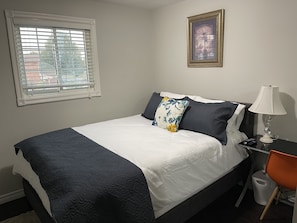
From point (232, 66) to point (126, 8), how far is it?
5.69 feet

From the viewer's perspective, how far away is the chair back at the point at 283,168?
1.71 meters

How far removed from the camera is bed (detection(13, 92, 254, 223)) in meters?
1.40

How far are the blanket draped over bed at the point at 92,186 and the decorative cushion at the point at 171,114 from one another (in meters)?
0.85

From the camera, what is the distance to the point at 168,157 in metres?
1.78

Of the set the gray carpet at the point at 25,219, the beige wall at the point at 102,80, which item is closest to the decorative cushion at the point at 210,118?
the beige wall at the point at 102,80

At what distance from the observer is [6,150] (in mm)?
2480

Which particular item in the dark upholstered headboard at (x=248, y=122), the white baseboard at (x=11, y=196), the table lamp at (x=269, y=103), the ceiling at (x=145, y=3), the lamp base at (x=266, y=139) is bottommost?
the white baseboard at (x=11, y=196)

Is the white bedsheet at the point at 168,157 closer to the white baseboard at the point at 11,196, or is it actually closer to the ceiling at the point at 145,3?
the white baseboard at the point at 11,196

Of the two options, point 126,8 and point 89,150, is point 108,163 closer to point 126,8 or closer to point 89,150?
point 89,150

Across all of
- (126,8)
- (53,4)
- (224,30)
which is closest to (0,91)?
(53,4)

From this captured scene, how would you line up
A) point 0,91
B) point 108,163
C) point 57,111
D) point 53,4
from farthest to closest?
point 57,111
point 53,4
point 0,91
point 108,163

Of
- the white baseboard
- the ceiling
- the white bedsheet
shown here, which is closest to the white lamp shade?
the white bedsheet

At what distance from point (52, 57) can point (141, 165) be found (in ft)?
6.18

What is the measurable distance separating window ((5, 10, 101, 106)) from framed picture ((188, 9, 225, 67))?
4.32ft
